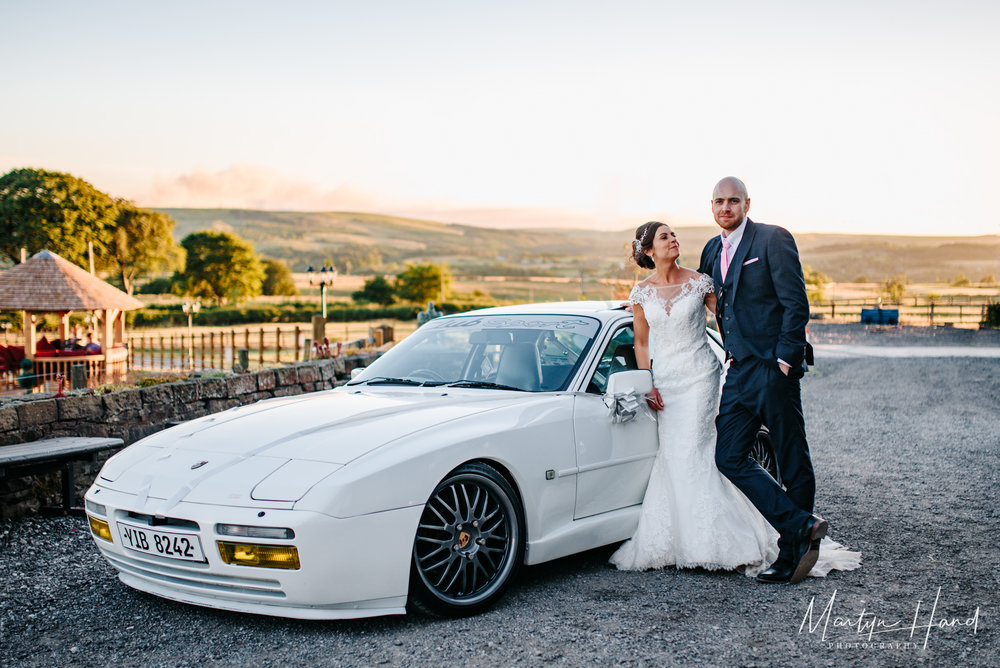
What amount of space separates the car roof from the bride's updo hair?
347 millimetres

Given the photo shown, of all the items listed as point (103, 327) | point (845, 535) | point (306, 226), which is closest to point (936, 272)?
point (103, 327)

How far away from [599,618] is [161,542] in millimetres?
1974

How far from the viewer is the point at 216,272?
265ft

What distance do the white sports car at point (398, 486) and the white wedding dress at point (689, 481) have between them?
126 mm

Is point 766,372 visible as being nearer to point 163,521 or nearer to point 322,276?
point 163,521

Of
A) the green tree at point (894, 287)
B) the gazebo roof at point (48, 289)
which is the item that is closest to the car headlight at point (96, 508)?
the gazebo roof at point (48, 289)

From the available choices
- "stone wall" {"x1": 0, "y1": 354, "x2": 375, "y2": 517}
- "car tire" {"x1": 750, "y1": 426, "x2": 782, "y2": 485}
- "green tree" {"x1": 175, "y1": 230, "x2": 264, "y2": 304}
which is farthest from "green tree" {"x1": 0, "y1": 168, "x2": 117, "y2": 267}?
"car tire" {"x1": 750, "y1": 426, "x2": 782, "y2": 485}

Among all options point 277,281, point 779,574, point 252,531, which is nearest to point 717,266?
point 779,574

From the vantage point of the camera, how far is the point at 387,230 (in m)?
159

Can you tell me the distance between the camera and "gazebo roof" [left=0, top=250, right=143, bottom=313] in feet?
68.4

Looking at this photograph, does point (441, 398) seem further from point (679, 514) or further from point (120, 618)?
point (120, 618)

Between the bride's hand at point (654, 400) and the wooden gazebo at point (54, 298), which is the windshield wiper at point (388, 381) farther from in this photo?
the wooden gazebo at point (54, 298)

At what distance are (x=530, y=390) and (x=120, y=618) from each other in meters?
2.32

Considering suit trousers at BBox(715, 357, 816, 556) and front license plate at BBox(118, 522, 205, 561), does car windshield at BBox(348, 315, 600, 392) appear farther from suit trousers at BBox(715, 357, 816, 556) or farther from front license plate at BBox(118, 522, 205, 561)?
front license plate at BBox(118, 522, 205, 561)
